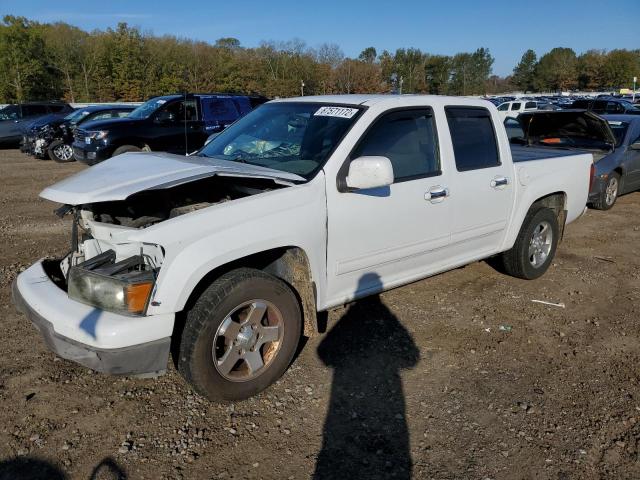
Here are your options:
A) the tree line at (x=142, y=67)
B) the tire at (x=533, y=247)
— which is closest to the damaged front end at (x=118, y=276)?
the tire at (x=533, y=247)

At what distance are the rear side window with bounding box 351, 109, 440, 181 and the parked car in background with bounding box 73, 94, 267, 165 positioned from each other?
26.9 ft

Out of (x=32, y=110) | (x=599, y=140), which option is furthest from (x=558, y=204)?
(x=32, y=110)

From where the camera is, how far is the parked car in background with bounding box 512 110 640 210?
876 cm

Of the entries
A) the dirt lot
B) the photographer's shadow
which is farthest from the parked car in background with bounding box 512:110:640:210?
the photographer's shadow

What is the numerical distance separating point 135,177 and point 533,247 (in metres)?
3.99

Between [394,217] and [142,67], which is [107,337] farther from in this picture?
[142,67]

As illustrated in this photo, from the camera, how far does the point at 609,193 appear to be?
29.7 ft

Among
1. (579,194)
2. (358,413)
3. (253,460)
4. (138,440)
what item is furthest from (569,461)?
(579,194)

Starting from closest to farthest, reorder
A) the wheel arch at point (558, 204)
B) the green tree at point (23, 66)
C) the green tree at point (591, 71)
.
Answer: the wheel arch at point (558, 204)
the green tree at point (23, 66)
the green tree at point (591, 71)

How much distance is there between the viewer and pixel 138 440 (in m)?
2.96

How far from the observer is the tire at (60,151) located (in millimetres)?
15352

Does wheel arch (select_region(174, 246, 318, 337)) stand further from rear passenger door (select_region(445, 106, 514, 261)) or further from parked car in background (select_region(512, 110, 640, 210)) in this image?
parked car in background (select_region(512, 110, 640, 210))

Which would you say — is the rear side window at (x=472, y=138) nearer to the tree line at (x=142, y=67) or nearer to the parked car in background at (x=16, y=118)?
the parked car in background at (x=16, y=118)

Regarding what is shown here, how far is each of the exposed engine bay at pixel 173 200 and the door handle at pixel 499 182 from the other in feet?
6.66
